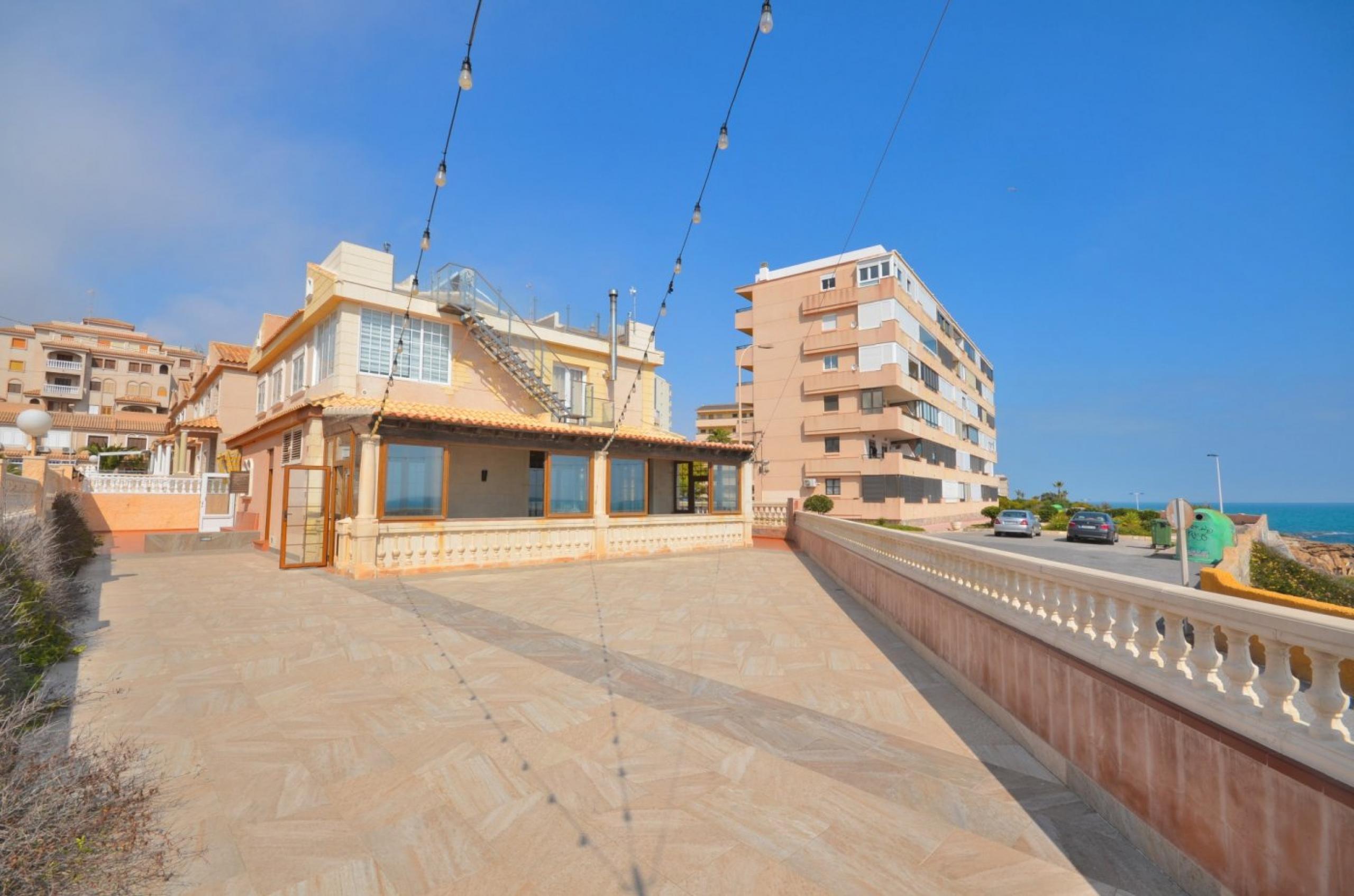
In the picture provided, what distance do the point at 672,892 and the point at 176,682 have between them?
5349 mm

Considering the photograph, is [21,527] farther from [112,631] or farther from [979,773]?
[979,773]

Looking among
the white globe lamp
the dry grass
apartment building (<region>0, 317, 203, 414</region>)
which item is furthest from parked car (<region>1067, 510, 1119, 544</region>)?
apartment building (<region>0, 317, 203, 414</region>)

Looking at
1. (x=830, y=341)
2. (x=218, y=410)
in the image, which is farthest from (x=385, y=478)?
(x=830, y=341)

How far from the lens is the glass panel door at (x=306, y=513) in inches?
528

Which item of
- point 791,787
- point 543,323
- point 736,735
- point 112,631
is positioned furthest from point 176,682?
point 543,323

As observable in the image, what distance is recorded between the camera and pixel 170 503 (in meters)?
19.9

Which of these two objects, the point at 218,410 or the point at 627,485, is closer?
the point at 627,485

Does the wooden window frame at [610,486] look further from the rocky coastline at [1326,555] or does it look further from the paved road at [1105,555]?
the rocky coastline at [1326,555]

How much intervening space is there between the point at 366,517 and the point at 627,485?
733cm

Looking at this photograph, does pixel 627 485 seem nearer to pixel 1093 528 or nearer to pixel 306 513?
pixel 306 513

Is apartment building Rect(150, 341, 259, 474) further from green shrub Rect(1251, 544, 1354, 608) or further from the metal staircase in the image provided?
green shrub Rect(1251, 544, 1354, 608)

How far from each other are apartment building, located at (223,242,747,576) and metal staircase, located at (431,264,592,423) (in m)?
0.05

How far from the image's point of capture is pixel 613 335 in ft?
69.9

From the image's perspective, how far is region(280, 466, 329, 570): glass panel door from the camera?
528 inches
